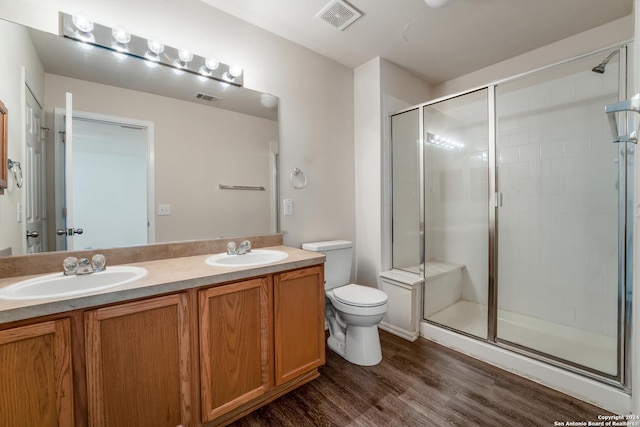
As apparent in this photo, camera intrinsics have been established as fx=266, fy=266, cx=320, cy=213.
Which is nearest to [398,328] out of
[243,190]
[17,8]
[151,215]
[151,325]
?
[243,190]

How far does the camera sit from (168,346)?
117 centimetres

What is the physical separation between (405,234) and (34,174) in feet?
8.62

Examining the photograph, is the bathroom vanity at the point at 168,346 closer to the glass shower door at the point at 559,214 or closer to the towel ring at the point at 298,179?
the towel ring at the point at 298,179

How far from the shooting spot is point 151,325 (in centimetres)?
113

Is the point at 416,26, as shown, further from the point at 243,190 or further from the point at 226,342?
the point at 226,342

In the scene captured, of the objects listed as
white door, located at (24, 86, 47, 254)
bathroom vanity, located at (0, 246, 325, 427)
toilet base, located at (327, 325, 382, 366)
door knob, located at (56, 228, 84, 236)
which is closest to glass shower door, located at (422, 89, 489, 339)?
toilet base, located at (327, 325, 382, 366)

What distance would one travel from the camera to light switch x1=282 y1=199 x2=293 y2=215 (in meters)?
2.15

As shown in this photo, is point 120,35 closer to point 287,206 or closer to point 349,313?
point 287,206


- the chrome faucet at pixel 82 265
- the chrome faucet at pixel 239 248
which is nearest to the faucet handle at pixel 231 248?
the chrome faucet at pixel 239 248

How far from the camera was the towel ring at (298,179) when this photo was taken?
2.20 meters

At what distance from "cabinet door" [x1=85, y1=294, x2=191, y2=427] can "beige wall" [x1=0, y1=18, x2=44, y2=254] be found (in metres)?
0.67

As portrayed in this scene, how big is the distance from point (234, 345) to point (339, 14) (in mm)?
2219

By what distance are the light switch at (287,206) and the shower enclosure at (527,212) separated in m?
1.04

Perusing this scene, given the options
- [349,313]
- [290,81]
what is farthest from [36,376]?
[290,81]
